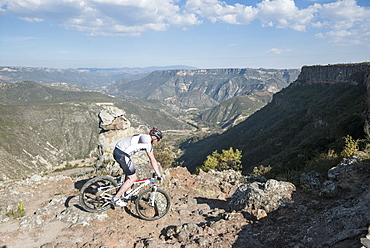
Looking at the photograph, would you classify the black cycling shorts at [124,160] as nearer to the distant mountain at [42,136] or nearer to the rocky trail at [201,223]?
the rocky trail at [201,223]

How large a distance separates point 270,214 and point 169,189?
4564 mm

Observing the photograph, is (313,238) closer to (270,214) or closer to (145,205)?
(270,214)

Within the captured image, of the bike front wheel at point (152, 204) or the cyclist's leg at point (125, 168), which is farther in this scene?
the bike front wheel at point (152, 204)

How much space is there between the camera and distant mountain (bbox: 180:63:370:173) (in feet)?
64.5

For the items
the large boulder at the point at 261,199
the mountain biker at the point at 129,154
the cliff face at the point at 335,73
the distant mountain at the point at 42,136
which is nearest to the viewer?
the mountain biker at the point at 129,154

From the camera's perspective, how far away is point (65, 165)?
5172 inches

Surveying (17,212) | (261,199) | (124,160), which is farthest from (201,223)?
Result: (17,212)

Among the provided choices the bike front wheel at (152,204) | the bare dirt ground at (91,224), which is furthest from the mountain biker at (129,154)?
the bare dirt ground at (91,224)

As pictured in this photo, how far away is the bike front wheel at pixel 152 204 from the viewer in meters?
7.08

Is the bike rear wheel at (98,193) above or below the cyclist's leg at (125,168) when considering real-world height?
below

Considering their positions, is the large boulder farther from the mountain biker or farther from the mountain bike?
the mountain biker

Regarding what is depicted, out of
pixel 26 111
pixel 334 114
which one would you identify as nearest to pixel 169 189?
pixel 334 114

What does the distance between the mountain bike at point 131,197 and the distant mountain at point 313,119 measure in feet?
43.3

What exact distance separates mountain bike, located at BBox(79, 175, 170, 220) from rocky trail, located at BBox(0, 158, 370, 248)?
267 millimetres
